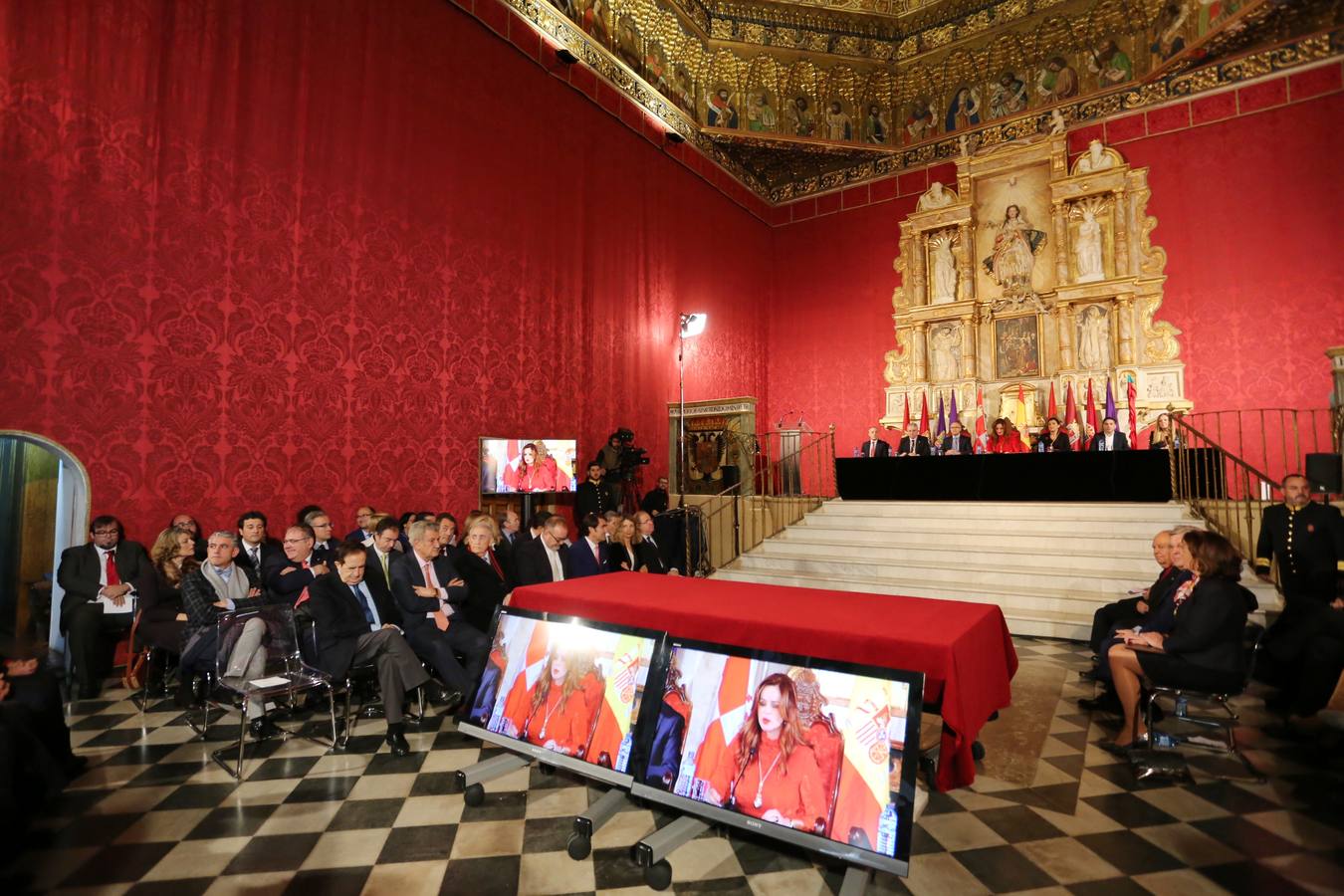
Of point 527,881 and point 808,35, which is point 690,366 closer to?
point 808,35

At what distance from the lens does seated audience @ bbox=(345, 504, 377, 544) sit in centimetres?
611

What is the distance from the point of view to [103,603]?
15.3 feet

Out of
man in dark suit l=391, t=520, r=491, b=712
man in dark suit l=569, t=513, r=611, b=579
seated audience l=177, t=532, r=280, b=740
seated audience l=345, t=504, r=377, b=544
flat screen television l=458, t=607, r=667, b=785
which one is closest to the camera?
flat screen television l=458, t=607, r=667, b=785

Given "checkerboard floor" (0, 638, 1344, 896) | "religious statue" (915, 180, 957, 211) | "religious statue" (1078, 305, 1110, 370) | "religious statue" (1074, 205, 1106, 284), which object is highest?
"religious statue" (915, 180, 957, 211)

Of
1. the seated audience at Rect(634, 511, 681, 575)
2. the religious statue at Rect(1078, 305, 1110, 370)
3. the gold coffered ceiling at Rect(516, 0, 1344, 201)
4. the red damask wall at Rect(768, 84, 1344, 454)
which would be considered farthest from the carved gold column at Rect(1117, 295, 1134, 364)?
the seated audience at Rect(634, 511, 681, 575)

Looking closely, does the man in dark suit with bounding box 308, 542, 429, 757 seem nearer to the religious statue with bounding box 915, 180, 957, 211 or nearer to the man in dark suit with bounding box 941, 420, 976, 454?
the man in dark suit with bounding box 941, 420, 976, 454

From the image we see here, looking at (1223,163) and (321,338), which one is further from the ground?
(1223,163)

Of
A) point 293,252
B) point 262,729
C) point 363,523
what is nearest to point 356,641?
point 262,729

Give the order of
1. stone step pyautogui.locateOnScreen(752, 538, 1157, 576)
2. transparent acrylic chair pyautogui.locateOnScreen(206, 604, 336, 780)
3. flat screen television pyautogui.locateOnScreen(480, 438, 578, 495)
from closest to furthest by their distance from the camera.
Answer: transparent acrylic chair pyautogui.locateOnScreen(206, 604, 336, 780) → stone step pyautogui.locateOnScreen(752, 538, 1157, 576) → flat screen television pyautogui.locateOnScreen(480, 438, 578, 495)

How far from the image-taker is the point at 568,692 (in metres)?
2.72

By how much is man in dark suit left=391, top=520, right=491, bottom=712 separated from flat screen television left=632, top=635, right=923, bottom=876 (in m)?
1.96

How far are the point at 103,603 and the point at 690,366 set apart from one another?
8737mm

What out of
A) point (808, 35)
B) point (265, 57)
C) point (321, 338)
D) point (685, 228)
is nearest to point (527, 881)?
point (321, 338)

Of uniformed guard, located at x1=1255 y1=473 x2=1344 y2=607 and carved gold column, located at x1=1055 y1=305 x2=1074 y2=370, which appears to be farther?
carved gold column, located at x1=1055 y1=305 x2=1074 y2=370
